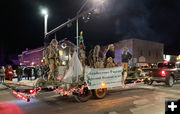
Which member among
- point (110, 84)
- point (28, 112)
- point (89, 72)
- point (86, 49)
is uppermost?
point (86, 49)

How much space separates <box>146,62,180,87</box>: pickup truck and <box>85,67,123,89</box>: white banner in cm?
623

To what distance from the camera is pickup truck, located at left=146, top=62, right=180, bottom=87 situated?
41.9 ft

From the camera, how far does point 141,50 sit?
39094 mm

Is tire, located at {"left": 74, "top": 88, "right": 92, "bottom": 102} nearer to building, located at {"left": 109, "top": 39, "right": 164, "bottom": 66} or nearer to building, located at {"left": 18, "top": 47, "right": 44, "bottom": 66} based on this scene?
building, located at {"left": 109, "top": 39, "right": 164, "bottom": 66}

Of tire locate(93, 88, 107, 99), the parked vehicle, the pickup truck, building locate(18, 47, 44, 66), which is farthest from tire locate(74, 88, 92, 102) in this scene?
building locate(18, 47, 44, 66)

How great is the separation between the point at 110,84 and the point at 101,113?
2084mm

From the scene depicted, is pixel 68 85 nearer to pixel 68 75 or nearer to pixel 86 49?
pixel 68 75

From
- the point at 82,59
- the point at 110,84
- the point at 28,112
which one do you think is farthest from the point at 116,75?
the point at 28,112

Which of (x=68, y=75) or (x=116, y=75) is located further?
(x=116, y=75)

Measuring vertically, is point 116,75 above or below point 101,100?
above

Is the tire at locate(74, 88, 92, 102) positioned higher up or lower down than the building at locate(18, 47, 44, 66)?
lower down

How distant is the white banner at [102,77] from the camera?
23.5 feet

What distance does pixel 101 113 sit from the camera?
588cm

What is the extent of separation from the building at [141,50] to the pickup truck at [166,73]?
22.0 meters
